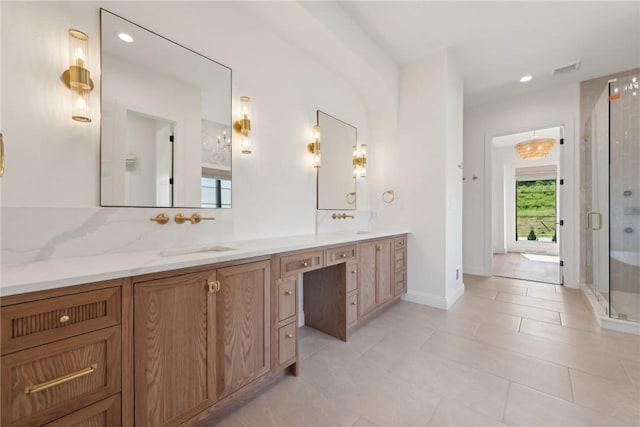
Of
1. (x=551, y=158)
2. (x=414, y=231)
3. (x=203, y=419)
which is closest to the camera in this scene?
(x=203, y=419)

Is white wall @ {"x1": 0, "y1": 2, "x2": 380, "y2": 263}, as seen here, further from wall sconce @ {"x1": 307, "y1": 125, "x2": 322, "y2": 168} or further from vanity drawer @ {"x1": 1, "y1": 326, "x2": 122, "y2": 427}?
vanity drawer @ {"x1": 1, "y1": 326, "x2": 122, "y2": 427}

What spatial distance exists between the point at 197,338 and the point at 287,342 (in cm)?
65

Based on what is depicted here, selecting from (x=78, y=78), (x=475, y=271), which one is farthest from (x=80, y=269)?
(x=475, y=271)

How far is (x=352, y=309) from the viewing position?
2.27 metres

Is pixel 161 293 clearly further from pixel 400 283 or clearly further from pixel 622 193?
pixel 622 193

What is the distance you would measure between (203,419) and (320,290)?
129cm

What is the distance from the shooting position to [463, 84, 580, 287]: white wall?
380cm

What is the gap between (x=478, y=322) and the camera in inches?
102

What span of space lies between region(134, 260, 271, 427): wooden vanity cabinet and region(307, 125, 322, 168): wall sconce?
56.6 inches

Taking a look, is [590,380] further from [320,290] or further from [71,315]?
[71,315]

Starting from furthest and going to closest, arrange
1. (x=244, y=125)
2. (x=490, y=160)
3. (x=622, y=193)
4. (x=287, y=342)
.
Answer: (x=490, y=160)
(x=622, y=193)
(x=244, y=125)
(x=287, y=342)

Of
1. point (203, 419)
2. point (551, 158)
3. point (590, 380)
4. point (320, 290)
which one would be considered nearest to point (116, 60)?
point (203, 419)

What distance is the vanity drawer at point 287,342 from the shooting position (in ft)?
5.40

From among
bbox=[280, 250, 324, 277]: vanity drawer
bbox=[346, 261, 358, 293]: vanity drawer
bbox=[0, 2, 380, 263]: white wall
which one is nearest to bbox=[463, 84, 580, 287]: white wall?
bbox=[346, 261, 358, 293]: vanity drawer
